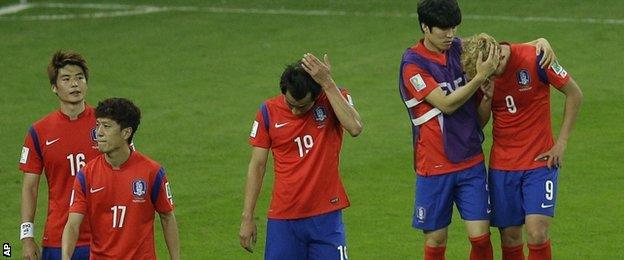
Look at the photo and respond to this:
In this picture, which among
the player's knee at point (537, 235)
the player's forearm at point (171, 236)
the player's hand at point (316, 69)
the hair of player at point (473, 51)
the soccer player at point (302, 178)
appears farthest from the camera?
the player's knee at point (537, 235)

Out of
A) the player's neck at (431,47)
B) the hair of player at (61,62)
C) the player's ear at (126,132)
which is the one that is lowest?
the player's ear at (126,132)

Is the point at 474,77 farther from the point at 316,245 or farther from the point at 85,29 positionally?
the point at 85,29

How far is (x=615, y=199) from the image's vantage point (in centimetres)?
1537

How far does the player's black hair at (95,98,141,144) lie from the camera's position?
989 centimetres

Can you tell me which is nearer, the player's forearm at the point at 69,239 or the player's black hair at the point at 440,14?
the player's forearm at the point at 69,239

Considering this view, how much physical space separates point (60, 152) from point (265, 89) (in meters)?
9.96

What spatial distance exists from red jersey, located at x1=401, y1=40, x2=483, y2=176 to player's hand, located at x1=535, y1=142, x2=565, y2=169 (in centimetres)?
47

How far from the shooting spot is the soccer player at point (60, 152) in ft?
35.0

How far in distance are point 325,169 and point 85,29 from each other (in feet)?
48.1

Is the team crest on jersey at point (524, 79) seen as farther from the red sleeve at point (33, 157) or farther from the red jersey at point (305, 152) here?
the red sleeve at point (33, 157)

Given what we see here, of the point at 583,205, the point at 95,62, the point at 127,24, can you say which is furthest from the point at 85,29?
the point at 583,205

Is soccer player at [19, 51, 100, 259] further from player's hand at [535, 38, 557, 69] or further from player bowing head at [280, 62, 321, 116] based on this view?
player's hand at [535, 38, 557, 69]

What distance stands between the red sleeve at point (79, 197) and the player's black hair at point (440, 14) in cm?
283

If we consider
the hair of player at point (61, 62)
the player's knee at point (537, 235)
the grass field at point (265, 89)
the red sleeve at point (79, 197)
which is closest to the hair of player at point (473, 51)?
the player's knee at point (537, 235)
